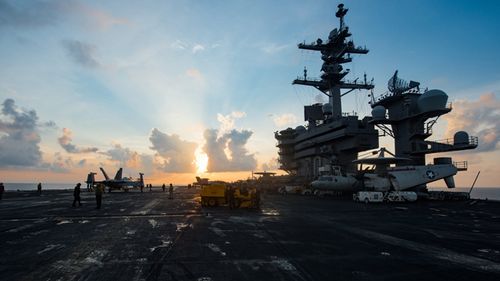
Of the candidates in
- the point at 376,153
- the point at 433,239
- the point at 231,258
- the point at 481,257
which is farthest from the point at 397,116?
the point at 231,258

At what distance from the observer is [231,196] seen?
1187 inches

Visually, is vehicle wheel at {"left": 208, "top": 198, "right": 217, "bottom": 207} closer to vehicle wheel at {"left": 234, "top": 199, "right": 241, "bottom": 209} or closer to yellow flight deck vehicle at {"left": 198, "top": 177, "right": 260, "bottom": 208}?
yellow flight deck vehicle at {"left": 198, "top": 177, "right": 260, "bottom": 208}

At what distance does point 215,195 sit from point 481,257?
23.5 meters

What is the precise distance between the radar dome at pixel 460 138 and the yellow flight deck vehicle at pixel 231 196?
35.0 metres

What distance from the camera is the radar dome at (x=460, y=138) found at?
157 feet

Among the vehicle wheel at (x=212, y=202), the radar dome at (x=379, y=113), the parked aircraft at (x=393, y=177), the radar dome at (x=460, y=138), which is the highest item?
the radar dome at (x=379, y=113)

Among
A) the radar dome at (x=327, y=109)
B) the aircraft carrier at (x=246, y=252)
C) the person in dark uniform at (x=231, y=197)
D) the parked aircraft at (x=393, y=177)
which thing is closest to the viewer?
the aircraft carrier at (x=246, y=252)

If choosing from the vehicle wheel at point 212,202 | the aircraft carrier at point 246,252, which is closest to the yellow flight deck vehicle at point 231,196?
the vehicle wheel at point 212,202

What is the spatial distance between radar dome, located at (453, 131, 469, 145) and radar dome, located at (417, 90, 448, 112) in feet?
15.8

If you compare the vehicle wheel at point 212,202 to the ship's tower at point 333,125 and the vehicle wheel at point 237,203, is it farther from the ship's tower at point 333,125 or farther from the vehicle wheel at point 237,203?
the ship's tower at point 333,125

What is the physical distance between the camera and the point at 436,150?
5009 cm

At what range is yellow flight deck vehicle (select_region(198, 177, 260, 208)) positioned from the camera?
30.1 meters

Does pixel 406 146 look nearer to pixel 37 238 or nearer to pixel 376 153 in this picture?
A: pixel 376 153

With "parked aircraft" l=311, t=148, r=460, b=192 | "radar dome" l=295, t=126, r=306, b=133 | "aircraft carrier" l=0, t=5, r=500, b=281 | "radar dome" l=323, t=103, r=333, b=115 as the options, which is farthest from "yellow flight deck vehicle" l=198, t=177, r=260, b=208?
"radar dome" l=295, t=126, r=306, b=133
